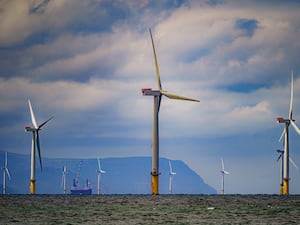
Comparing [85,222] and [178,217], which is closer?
[85,222]

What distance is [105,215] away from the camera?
139 m

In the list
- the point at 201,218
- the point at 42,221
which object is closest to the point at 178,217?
the point at 201,218

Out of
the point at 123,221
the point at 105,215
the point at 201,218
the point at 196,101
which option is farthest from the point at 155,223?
the point at 196,101

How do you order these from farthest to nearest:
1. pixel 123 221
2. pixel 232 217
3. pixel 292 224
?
pixel 232 217 < pixel 123 221 < pixel 292 224

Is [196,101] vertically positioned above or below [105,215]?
above

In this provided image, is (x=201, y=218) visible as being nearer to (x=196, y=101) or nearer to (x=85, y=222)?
(x=85, y=222)

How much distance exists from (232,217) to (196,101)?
66.4 meters

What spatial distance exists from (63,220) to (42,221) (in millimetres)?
3213

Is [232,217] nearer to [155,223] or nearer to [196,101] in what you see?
[155,223]

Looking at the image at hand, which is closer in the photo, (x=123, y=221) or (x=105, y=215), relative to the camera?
(x=123, y=221)

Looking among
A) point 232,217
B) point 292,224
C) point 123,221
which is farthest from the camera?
point 232,217

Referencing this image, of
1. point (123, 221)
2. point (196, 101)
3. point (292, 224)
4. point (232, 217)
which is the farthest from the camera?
point (196, 101)

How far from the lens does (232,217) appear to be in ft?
432

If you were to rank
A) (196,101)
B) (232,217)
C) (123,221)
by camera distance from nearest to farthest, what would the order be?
(123,221)
(232,217)
(196,101)
